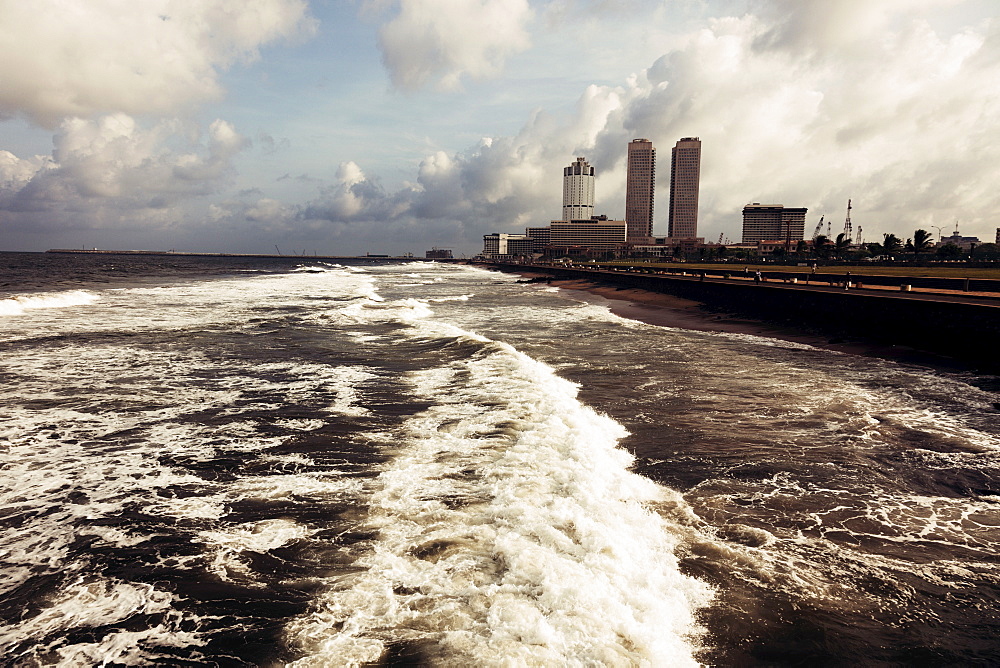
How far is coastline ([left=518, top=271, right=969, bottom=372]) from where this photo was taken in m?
19.3

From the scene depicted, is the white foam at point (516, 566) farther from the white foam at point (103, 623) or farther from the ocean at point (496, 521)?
the white foam at point (103, 623)

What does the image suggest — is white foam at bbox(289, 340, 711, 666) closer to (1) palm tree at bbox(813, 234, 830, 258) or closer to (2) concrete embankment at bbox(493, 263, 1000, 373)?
(2) concrete embankment at bbox(493, 263, 1000, 373)

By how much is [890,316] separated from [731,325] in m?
7.59

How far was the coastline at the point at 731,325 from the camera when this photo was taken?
19.3m

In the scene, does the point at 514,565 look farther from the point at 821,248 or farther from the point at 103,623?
Result: the point at 821,248

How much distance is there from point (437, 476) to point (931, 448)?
939 centimetres

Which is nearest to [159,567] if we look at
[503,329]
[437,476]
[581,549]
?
[437,476]

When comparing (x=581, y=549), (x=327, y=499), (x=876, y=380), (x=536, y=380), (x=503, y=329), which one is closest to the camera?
(x=581, y=549)

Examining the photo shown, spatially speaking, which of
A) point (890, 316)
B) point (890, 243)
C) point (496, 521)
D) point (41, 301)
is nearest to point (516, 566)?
point (496, 521)

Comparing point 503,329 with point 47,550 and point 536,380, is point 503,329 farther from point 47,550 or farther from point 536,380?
point 47,550

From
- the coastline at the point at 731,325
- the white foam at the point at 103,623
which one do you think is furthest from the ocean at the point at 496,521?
the coastline at the point at 731,325

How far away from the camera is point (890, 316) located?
2292 cm

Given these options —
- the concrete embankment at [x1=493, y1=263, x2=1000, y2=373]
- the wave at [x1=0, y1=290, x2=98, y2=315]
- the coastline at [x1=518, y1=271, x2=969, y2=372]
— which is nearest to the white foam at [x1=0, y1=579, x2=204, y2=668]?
the coastline at [x1=518, y1=271, x2=969, y2=372]

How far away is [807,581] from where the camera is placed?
5453mm
